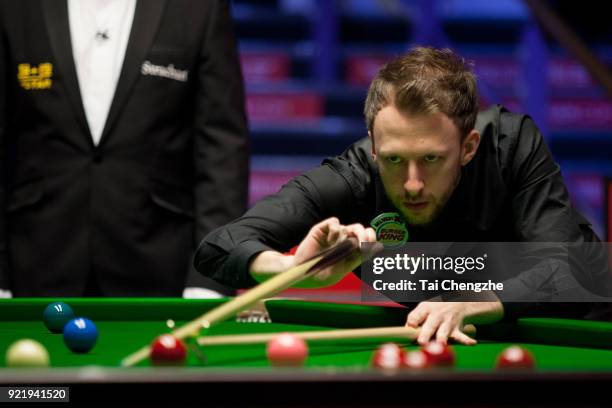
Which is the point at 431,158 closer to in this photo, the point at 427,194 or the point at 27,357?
the point at 427,194

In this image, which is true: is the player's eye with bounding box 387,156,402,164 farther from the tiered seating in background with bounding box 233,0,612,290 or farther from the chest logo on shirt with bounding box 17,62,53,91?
the tiered seating in background with bounding box 233,0,612,290

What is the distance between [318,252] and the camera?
7.25ft

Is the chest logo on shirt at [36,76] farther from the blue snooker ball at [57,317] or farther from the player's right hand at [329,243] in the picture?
the player's right hand at [329,243]

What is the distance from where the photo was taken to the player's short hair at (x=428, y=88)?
2352mm

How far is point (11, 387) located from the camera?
1.23 meters

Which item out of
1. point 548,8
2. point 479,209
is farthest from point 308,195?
point 548,8

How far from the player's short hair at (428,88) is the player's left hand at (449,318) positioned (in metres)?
0.47

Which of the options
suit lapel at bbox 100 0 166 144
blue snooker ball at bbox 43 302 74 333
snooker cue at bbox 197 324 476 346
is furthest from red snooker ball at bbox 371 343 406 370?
suit lapel at bbox 100 0 166 144

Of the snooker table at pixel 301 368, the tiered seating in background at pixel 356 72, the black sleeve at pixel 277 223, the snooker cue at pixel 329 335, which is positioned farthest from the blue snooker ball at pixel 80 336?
the tiered seating in background at pixel 356 72

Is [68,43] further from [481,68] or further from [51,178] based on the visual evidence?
[481,68]

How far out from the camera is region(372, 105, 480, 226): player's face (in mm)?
2314

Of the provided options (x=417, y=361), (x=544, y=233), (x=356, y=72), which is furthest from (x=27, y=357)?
(x=356, y=72)

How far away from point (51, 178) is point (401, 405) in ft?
6.20

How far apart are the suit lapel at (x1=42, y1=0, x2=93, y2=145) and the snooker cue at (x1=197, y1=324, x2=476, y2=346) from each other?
1178mm
